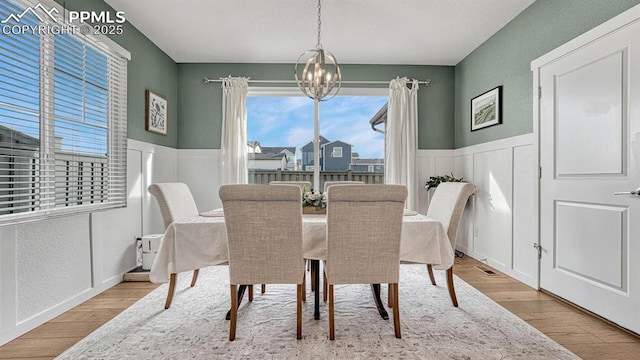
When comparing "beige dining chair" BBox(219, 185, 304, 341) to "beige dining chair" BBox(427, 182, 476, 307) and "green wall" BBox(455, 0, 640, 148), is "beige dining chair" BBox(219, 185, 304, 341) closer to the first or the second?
"beige dining chair" BBox(427, 182, 476, 307)

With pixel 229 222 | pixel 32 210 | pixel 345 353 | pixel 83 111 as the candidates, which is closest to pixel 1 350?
pixel 32 210

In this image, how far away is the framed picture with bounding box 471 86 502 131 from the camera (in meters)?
3.43

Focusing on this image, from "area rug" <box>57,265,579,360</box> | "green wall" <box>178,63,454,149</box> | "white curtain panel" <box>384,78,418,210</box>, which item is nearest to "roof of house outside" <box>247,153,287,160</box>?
"green wall" <box>178,63,454,149</box>

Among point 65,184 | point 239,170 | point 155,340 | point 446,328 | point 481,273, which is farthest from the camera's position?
point 239,170

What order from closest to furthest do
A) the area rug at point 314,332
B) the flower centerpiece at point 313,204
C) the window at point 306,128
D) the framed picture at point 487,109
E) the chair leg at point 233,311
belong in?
the area rug at point 314,332, the chair leg at point 233,311, the flower centerpiece at point 313,204, the framed picture at point 487,109, the window at point 306,128

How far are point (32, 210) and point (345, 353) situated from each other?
2.15 metres

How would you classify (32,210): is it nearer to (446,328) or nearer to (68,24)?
(68,24)

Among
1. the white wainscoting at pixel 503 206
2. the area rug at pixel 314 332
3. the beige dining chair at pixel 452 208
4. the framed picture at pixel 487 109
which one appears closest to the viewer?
the area rug at pixel 314 332

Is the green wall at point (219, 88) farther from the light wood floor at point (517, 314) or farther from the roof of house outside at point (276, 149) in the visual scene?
the light wood floor at point (517, 314)

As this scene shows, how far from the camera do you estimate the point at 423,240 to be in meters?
2.11

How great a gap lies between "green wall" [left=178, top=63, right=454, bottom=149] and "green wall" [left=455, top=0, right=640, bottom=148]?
0.34 meters

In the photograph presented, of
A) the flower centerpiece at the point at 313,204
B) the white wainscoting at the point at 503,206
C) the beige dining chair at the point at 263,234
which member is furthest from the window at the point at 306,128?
the beige dining chair at the point at 263,234

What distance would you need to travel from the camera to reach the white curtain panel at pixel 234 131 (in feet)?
13.8

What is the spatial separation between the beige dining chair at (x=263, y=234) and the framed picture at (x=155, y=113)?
239cm
